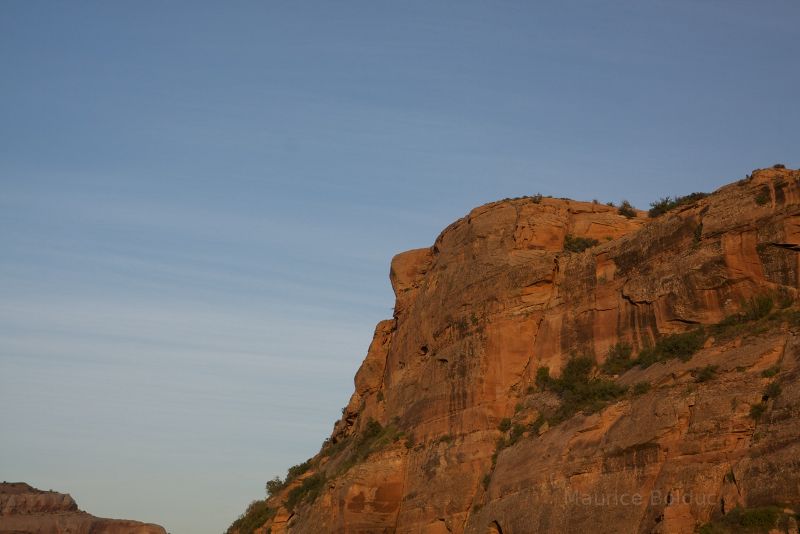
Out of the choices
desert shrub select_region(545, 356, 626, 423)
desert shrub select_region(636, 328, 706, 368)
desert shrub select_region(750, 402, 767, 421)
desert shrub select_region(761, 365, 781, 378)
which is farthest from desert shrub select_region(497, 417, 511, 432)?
desert shrub select_region(750, 402, 767, 421)

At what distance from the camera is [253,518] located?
203 ft

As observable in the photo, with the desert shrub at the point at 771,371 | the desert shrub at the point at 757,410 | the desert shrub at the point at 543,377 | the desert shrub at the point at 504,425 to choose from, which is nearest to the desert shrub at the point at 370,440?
the desert shrub at the point at 504,425

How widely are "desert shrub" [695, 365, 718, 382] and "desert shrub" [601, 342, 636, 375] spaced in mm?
6408

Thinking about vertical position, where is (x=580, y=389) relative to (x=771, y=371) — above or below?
above

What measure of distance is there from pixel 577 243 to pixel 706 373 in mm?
16554

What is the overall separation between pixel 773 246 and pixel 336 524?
23.7m

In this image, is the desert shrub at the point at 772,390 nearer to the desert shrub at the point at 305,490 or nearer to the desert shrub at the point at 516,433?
the desert shrub at the point at 516,433

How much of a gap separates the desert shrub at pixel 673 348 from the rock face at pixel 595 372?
0.38m

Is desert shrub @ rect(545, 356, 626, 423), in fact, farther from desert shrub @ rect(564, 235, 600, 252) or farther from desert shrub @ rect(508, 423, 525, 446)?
desert shrub @ rect(564, 235, 600, 252)

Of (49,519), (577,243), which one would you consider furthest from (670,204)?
(49,519)

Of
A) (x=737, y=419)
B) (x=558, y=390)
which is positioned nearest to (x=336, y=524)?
(x=558, y=390)

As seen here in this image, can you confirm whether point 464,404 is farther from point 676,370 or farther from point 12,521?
point 12,521

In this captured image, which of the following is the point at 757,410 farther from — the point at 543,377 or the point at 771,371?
the point at 543,377

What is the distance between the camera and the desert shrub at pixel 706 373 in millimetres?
34906
